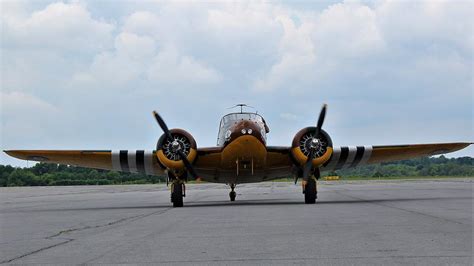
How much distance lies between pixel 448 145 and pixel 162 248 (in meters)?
20.7

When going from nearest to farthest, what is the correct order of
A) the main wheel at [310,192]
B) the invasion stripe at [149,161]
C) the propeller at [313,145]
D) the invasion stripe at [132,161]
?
the main wheel at [310,192] < the propeller at [313,145] < the invasion stripe at [149,161] < the invasion stripe at [132,161]

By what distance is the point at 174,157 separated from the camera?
963 inches

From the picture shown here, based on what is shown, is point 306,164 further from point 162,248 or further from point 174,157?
point 162,248

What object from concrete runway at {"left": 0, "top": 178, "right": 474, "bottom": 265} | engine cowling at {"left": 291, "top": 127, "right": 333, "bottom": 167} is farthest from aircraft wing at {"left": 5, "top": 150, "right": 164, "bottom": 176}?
concrete runway at {"left": 0, "top": 178, "right": 474, "bottom": 265}

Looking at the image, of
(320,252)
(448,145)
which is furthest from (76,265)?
(448,145)

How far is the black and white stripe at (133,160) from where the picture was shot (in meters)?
26.9

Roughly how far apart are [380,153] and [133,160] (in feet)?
34.5

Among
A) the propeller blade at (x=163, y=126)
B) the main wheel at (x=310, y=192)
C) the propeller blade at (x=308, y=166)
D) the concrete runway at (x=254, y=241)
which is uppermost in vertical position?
the propeller blade at (x=163, y=126)

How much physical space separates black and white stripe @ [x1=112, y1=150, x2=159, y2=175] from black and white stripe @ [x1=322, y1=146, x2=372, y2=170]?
7363mm

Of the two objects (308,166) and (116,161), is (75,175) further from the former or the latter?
(308,166)

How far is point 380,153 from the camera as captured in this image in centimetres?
2850

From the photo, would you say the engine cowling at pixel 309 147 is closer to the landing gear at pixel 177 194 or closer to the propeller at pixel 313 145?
the propeller at pixel 313 145

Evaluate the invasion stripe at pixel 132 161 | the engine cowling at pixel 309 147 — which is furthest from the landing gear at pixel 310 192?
the invasion stripe at pixel 132 161

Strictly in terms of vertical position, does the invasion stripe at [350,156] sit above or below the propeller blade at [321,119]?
below
